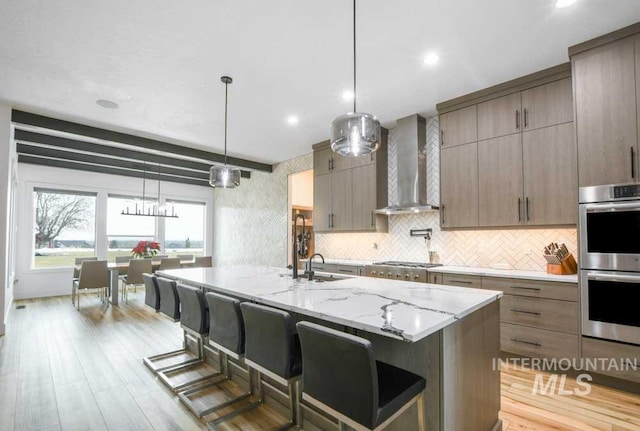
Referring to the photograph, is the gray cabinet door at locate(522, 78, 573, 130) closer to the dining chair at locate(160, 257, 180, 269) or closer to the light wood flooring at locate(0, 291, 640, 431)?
the light wood flooring at locate(0, 291, 640, 431)

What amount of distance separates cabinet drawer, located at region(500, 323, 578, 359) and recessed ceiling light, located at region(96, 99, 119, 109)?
4907mm

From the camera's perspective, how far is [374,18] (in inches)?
90.0

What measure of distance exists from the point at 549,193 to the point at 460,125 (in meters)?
1.21

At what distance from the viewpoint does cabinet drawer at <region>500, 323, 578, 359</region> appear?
2.64 meters

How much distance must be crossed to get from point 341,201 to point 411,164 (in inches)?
50.8

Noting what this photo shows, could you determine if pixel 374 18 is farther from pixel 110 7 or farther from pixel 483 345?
pixel 483 345

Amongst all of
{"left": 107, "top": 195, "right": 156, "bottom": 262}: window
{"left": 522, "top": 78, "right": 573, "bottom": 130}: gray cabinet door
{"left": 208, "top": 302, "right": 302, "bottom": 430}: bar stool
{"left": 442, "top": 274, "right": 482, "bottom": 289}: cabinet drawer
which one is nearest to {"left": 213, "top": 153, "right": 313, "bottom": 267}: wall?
{"left": 107, "top": 195, "right": 156, "bottom": 262}: window

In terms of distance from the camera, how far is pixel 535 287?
9.23 feet

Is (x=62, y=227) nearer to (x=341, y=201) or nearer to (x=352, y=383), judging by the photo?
(x=341, y=201)

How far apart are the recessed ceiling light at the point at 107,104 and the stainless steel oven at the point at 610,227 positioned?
16.1 ft

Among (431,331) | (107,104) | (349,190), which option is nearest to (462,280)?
(349,190)

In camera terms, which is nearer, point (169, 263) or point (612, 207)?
point (612, 207)

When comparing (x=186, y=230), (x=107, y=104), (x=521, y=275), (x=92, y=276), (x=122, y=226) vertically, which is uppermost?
(x=107, y=104)

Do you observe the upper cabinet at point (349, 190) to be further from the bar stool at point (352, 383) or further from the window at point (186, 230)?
the window at point (186, 230)
